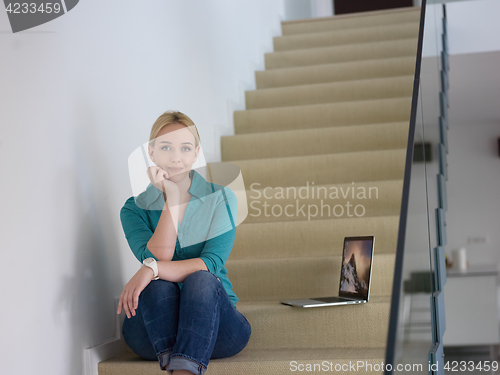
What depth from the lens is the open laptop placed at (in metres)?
1.77

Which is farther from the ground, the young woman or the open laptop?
the young woman

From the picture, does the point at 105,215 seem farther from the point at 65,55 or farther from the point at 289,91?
the point at 289,91

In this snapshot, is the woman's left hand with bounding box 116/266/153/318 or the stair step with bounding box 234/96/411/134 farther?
the stair step with bounding box 234/96/411/134

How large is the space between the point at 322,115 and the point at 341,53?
38.2 inches

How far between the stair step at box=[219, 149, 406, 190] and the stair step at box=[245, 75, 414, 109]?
2.74 feet

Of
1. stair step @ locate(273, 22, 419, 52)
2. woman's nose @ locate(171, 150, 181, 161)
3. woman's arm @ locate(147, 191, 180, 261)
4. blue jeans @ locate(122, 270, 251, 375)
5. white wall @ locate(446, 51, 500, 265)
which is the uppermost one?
stair step @ locate(273, 22, 419, 52)

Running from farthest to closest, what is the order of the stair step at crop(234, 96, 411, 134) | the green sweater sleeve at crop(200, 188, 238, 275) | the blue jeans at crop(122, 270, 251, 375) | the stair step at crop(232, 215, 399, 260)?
the stair step at crop(234, 96, 411, 134) → the stair step at crop(232, 215, 399, 260) → the green sweater sleeve at crop(200, 188, 238, 275) → the blue jeans at crop(122, 270, 251, 375)

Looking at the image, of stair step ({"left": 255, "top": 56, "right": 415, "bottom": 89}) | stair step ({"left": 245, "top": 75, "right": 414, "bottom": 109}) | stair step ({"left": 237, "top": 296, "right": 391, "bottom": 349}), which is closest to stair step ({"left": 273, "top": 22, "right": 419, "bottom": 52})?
stair step ({"left": 255, "top": 56, "right": 415, "bottom": 89})

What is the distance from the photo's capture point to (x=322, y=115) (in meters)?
3.25

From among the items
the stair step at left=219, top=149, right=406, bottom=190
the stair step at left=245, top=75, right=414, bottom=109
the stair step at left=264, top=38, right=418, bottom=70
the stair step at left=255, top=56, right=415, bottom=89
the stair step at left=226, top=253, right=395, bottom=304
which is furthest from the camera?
the stair step at left=264, top=38, right=418, bottom=70

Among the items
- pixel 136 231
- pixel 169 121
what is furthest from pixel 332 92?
pixel 136 231

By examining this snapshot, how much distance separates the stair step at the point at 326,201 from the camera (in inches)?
95.4

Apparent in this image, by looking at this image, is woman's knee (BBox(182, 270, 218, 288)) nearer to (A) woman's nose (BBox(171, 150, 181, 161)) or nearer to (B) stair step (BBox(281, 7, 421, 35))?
(A) woman's nose (BBox(171, 150, 181, 161))

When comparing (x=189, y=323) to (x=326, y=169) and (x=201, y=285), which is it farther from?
(x=326, y=169)
